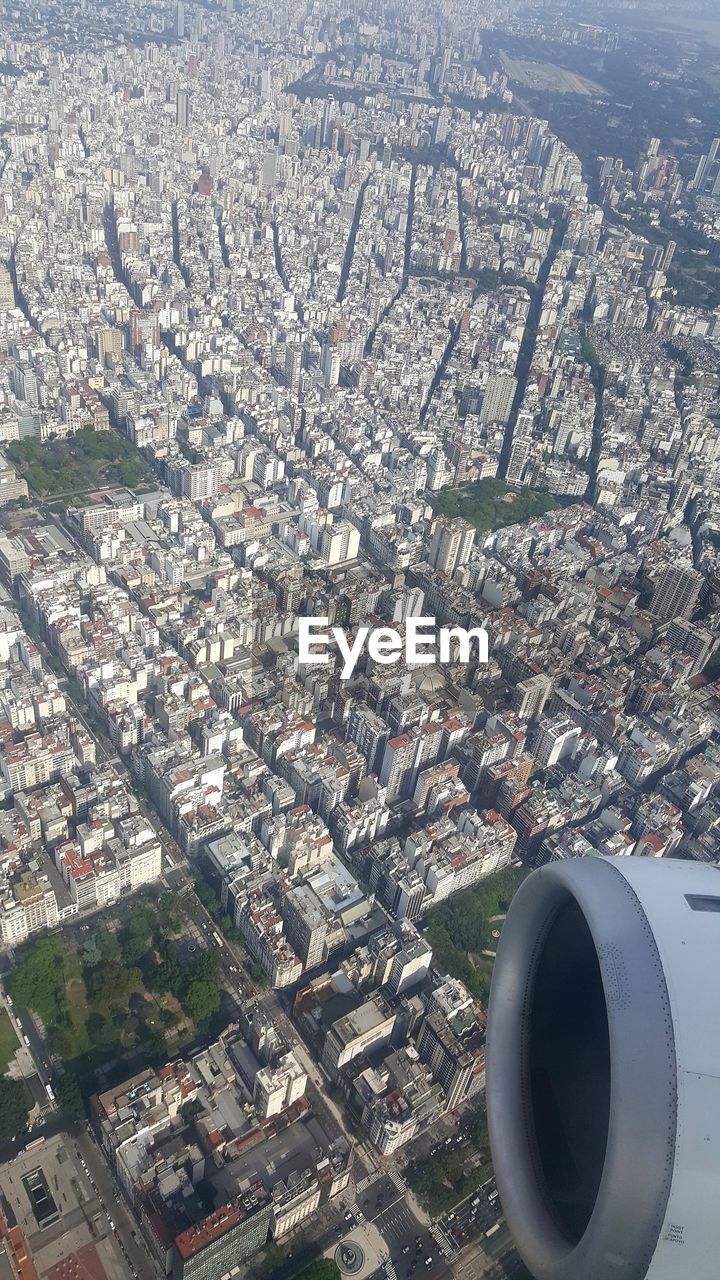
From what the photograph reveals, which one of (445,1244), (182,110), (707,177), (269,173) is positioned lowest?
(445,1244)

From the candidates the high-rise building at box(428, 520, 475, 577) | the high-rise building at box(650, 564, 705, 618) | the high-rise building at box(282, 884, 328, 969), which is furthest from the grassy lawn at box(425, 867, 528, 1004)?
the high-rise building at box(650, 564, 705, 618)

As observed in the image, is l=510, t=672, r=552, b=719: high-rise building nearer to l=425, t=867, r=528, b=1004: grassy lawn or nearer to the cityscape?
the cityscape

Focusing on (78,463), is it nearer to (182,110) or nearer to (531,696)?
(531,696)

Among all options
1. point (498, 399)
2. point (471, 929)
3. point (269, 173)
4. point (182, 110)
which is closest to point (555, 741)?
point (471, 929)

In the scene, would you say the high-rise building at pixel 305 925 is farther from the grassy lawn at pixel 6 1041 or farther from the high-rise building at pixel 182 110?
the high-rise building at pixel 182 110

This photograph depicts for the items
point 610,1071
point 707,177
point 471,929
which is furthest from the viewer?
point 707,177

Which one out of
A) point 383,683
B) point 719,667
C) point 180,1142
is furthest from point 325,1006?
point 719,667
